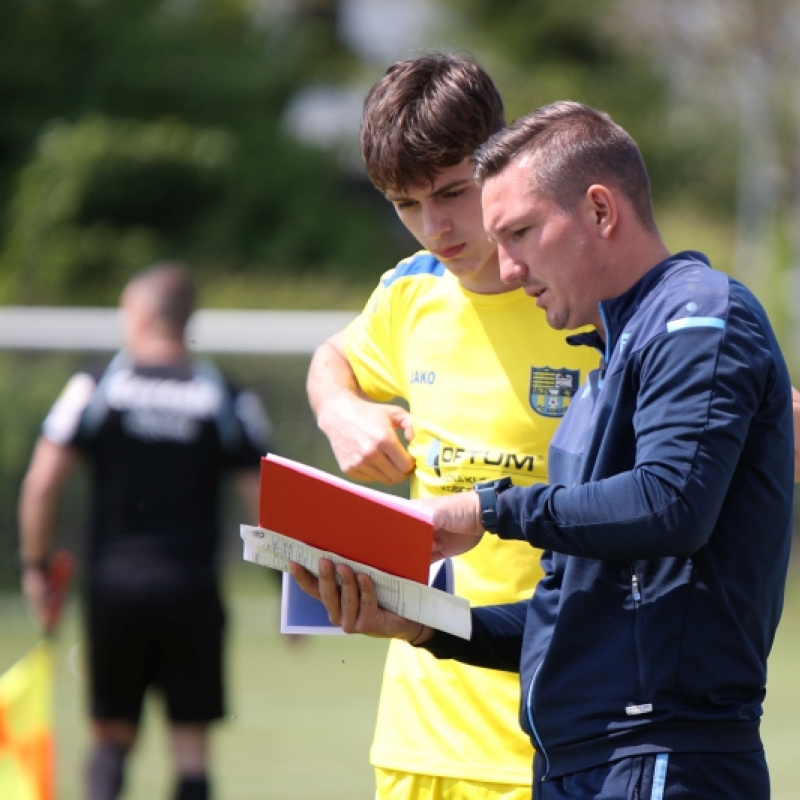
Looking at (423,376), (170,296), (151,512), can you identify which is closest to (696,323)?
(423,376)

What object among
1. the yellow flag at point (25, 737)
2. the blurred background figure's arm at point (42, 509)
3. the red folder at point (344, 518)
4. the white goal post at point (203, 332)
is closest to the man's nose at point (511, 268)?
the red folder at point (344, 518)

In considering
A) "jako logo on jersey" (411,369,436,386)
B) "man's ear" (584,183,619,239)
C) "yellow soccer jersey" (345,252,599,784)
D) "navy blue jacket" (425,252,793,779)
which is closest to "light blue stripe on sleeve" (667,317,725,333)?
"navy blue jacket" (425,252,793,779)

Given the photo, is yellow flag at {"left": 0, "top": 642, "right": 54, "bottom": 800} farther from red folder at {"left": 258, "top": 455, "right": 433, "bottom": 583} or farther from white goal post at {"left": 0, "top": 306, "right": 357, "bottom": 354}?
white goal post at {"left": 0, "top": 306, "right": 357, "bottom": 354}

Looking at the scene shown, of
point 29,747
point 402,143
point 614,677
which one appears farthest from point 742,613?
point 29,747

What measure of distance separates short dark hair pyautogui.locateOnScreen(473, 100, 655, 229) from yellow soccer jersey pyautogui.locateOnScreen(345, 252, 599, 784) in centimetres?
51

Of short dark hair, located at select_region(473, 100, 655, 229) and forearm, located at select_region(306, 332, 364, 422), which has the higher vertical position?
short dark hair, located at select_region(473, 100, 655, 229)

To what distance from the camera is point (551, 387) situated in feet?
8.55

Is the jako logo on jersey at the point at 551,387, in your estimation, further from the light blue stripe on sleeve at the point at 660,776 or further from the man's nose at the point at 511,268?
the light blue stripe on sleeve at the point at 660,776

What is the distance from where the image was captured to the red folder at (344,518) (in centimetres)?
203

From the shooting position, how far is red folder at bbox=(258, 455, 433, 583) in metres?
2.03

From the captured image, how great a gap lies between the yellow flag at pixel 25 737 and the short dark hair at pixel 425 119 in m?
2.31

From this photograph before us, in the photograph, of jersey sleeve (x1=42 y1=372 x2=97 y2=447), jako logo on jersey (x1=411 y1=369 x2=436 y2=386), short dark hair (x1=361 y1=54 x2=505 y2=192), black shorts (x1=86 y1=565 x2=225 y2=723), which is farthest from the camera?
jersey sleeve (x1=42 y1=372 x2=97 y2=447)

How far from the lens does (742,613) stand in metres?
1.98

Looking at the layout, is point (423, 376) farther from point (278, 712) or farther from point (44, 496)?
point (278, 712)
